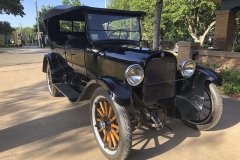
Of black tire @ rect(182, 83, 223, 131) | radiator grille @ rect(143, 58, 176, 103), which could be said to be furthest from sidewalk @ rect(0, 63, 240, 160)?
radiator grille @ rect(143, 58, 176, 103)

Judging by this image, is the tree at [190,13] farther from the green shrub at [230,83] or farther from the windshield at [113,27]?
the windshield at [113,27]

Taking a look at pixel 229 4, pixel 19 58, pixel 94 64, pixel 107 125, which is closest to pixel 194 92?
pixel 107 125

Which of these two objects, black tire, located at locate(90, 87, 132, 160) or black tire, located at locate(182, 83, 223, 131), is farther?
black tire, located at locate(182, 83, 223, 131)

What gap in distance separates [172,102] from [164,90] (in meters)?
0.27

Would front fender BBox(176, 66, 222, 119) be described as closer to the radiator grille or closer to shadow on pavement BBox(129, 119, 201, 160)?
the radiator grille

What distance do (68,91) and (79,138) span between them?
1.16 meters

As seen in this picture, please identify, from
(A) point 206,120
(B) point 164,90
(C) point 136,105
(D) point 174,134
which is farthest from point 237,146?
(C) point 136,105

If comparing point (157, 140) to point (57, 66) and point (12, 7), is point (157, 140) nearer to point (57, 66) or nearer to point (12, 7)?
point (57, 66)

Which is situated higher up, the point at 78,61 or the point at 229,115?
the point at 78,61

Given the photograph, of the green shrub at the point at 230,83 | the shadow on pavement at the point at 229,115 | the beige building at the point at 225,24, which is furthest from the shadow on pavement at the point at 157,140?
the beige building at the point at 225,24

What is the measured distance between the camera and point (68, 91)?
3740mm

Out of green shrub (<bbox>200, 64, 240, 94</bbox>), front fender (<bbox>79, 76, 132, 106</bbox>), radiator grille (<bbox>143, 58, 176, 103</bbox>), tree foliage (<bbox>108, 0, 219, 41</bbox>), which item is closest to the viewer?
front fender (<bbox>79, 76, 132, 106</bbox>)

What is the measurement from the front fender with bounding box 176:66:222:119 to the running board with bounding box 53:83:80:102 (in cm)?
170

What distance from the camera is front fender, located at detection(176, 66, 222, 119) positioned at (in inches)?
110
